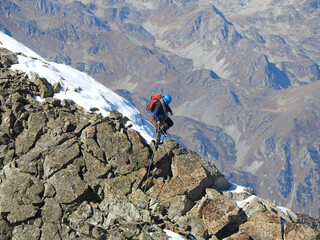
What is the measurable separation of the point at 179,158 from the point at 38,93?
47.3 ft

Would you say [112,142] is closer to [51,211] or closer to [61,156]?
[61,156]

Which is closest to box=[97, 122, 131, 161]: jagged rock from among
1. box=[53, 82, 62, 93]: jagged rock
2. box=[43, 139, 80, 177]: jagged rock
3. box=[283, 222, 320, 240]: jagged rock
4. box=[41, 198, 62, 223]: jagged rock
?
box=[43, 139, 80, 177]: jagged rock

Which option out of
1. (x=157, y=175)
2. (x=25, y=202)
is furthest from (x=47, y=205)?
(x=157, y=175)

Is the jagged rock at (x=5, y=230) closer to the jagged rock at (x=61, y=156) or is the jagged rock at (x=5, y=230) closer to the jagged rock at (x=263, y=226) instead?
the jagged rock at (x=61, y=156)

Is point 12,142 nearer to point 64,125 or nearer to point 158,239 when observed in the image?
point 64,125

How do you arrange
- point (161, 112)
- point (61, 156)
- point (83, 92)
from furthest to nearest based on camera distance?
→ point (83, 92) → point (161, 112) → point (61, 156)

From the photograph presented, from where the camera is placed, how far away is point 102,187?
1019 inches

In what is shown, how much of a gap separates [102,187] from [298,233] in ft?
43.7

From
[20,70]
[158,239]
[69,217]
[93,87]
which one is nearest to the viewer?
[158,239]

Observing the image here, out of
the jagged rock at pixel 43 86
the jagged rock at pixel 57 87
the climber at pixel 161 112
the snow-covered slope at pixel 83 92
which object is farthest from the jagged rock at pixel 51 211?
the jagged rock at pixel 57 87

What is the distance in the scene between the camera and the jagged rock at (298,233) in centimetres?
2302

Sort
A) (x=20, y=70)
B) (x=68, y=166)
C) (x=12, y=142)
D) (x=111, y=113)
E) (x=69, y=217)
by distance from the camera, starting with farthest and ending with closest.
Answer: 1. (x=20, y=70)
2. (x=111, y=113)
3. (x=12, y=142)
4. (x=68, y=166)
5. (x=69, y=217)

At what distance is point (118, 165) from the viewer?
27.1 metres

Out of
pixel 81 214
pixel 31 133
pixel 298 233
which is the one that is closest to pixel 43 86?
pixel 31 133
